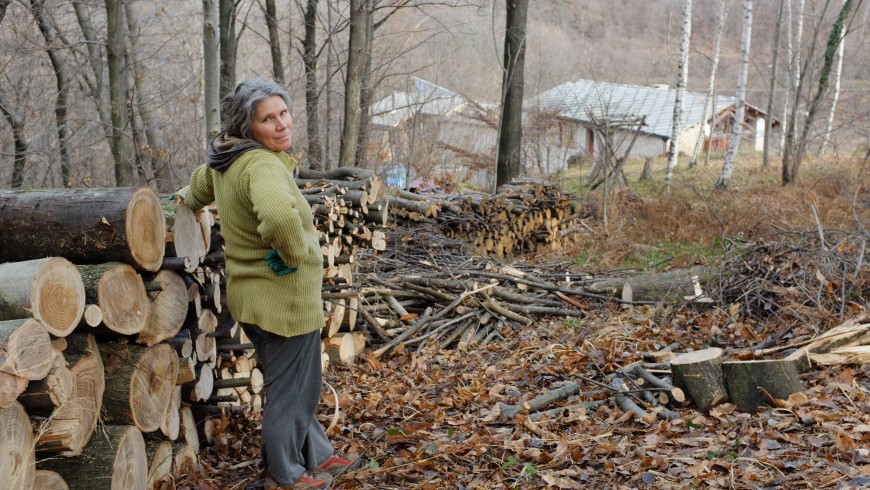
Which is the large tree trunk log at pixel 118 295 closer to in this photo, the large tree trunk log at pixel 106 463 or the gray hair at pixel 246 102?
the large tree trunk log at pixel 106 463

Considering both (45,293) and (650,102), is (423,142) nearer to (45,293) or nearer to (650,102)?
(45,293)

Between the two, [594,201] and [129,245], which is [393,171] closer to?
[594,201]

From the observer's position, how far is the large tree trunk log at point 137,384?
351 cm

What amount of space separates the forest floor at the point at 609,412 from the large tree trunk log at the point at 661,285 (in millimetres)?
200

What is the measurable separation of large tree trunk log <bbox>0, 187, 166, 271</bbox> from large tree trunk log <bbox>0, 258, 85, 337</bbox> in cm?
34

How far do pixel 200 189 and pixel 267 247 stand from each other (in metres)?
0.72

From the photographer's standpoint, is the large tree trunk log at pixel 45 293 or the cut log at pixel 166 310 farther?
the cut log at pixel 166 310

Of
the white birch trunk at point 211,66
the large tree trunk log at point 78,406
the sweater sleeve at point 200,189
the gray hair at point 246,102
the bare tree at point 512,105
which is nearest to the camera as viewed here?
the large tree trunk log at point 78,406

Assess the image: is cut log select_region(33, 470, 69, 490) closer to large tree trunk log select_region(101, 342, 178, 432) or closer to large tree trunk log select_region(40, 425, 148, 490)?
large tree trunk log select_region(40, 425, 148, 490)

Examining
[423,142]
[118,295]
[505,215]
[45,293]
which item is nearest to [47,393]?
[45,293]

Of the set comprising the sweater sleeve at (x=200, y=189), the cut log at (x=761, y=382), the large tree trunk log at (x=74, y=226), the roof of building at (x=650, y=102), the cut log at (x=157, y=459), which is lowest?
the cut log at (x=157, y=459)

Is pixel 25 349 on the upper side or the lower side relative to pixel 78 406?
upper

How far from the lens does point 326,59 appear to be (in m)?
16.4

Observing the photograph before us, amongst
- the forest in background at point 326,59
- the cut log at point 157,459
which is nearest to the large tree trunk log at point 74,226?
the cut log at point 157,459
